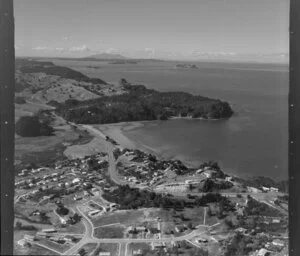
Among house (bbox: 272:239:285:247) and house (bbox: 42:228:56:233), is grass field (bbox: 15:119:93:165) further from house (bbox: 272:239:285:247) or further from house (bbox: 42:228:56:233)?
house (bbox: 272:239:285:247)

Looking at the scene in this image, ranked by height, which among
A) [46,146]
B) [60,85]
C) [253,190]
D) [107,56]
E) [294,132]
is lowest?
[253,190]

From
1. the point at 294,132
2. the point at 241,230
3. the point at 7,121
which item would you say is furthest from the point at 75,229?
the point at 294,132

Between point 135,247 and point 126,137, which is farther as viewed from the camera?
point 126,137

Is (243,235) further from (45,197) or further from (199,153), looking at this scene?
(45,197)

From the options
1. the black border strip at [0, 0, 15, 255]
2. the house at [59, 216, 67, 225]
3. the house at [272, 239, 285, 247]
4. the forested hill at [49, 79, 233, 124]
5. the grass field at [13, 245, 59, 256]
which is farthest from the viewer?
the forested hill at [49, 79, 233, 124]

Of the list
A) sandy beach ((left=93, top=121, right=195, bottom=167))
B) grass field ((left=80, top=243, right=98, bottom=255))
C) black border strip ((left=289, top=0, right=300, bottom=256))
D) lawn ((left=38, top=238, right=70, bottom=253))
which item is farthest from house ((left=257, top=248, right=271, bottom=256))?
lawn ((left=38, top=238, right=70, bottom=253))

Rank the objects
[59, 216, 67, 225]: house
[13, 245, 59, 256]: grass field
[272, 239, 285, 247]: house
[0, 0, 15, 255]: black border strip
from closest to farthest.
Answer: [0, 0, 15, 255]: black border strip < [13, 245, 59, 256]: grass field < [272, 239, 285, 247]: house < [59, 216, 67, 225]: house

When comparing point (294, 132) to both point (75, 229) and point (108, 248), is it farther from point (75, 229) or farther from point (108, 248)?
point (75, 229)

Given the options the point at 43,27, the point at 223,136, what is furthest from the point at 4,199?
the point at 223,136
